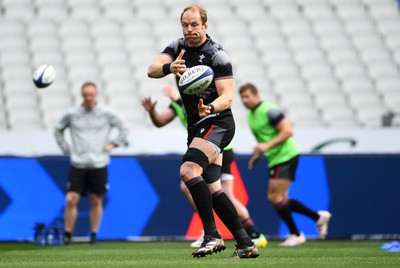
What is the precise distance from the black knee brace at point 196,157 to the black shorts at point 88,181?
4.72m

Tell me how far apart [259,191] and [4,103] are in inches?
248

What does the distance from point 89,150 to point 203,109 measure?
516 centimetres

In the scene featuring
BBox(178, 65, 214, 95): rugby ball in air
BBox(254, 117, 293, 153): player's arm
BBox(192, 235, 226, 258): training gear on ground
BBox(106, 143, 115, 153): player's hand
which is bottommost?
BBox(192, 235, 226, 258): training gear on ground

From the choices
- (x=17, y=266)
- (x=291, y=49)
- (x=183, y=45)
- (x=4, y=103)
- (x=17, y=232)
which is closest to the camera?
(x=17, y=266)

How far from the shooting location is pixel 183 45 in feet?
22.7

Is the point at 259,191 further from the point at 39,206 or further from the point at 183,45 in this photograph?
the point at 183,45

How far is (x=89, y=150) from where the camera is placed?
11156mm

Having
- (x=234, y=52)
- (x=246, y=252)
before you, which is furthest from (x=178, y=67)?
(x=234, y=52)

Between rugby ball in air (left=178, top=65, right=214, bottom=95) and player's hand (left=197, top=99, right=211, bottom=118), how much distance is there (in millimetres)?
161

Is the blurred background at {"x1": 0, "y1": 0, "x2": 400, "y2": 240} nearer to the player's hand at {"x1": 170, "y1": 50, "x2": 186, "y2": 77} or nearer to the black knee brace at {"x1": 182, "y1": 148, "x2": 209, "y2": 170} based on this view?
the black knee brace at {"x1": 182, "y1": 148, "x2": 209, "y2": 170}

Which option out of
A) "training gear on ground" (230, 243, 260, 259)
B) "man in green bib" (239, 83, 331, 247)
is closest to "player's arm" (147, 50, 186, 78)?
"training gear on ground" (230, 243, 260, 259)

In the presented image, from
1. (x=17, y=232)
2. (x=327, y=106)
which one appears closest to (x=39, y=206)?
(x=17, y=232)

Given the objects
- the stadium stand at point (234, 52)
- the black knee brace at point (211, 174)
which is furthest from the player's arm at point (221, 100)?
the stadium stand at point (234, 52)

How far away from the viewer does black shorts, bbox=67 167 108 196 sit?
1104 cm
